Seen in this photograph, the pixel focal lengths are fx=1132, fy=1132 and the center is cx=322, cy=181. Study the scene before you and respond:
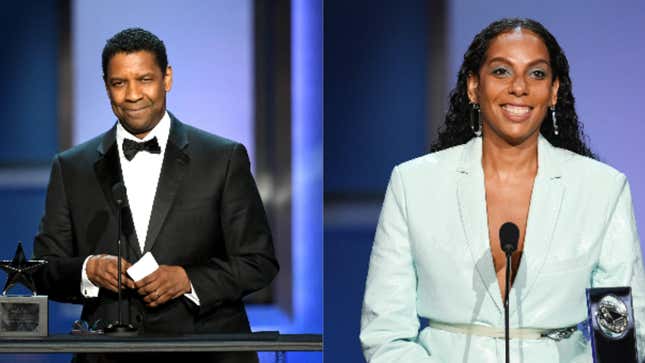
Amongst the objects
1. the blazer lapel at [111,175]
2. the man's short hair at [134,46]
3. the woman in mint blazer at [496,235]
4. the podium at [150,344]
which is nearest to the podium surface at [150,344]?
the podium at [150,344]

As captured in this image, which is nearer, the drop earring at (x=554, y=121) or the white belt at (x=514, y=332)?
the white belt at (x=514, y=332)

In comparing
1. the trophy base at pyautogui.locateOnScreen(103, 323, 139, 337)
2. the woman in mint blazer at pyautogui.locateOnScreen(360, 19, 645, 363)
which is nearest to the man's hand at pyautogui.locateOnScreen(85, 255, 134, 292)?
the trophy base at pyautogui.locateOnScreen(103, 323, 139, 337)

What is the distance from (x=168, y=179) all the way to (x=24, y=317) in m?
0.88

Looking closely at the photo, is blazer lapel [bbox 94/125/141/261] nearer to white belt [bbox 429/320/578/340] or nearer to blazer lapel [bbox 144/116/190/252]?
blazer lapel [bbox 144/116/190/252]

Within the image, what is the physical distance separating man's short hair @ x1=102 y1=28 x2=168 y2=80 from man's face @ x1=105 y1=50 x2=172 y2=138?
4cm

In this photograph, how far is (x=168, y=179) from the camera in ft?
15.0

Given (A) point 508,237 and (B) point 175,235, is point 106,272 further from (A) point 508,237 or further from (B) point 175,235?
(A) point 508,237

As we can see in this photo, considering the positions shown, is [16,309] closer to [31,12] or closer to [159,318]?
[159,318]

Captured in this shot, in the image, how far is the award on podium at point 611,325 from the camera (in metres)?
3.03

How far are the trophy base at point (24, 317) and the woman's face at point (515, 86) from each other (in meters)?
1.66

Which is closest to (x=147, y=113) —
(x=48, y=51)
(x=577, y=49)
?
(x=48, y=51)

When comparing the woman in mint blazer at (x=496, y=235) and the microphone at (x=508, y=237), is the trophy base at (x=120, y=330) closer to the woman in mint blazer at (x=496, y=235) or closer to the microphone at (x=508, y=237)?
the woman in mint blazer at (x=496, y=235)

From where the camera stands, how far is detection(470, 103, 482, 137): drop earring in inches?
147

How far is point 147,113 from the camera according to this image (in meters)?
4.66
